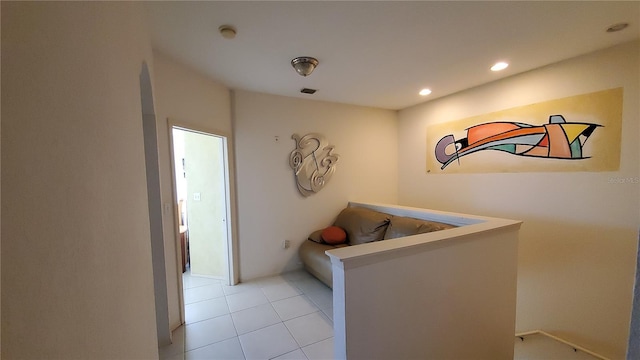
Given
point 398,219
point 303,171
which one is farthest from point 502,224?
point 303,171

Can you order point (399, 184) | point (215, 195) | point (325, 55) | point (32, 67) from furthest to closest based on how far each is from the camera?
point (399, 184)
point (215, 195)
point (325, 55)
point (32, 67)

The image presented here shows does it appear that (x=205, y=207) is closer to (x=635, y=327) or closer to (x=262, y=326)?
(x=262, y=326)

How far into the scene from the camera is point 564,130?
2.44m

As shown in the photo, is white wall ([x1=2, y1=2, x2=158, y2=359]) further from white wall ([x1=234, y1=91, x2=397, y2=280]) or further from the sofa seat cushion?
white wall ([x1=234, y1=91, x2=397, y2=280])

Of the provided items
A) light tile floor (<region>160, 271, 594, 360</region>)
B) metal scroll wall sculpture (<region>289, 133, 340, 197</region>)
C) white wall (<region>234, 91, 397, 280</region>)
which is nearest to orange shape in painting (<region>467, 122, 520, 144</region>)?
white wall (<region>234, 91, 397, 280</region>)

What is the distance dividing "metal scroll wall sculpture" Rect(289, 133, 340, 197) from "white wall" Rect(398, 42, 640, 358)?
203cm

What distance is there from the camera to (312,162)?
11.9 ft

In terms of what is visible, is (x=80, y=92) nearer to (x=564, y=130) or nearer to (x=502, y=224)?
(x=502, y=224)

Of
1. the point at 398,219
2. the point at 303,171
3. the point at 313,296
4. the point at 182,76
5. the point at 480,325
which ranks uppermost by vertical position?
the point at 182,76

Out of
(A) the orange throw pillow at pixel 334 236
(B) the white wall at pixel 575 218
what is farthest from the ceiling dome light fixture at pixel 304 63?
(B) the white wall at pixel 575 218

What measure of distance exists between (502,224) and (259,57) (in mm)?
2501

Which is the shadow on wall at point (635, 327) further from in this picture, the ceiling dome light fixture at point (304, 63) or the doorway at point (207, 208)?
the doorway at point (207, 208)

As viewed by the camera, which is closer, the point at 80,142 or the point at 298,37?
the point at 80,142

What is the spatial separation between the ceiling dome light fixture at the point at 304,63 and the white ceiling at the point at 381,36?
0.21 feet
